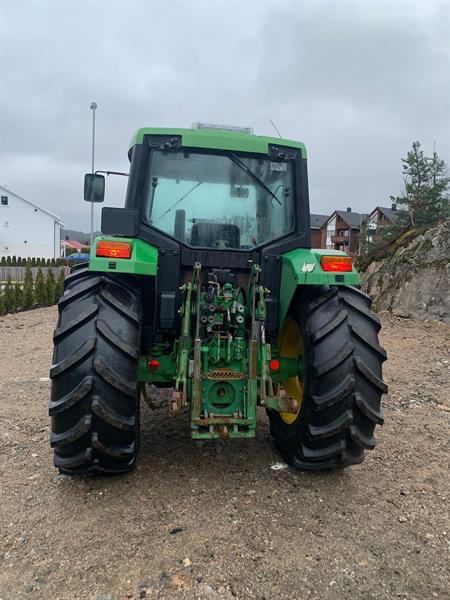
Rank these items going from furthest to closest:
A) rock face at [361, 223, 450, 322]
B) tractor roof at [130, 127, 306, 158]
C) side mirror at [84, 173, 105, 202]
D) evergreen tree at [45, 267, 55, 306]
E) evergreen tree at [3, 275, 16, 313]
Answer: evergreen tree at [45, 267, 55, 306] < evergreen tree at [3, 275, 16, 313] < rock face at [361, 223, 450, 322] < side mirror at [84, 173, 105, 202] < tractor roof at [130, 127, 306, 158]

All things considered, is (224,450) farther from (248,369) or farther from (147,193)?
(147,193)

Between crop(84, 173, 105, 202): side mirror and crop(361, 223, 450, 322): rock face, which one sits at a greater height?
crop(84, 173, 105, 202): side mirror

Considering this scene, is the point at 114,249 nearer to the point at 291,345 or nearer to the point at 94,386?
the point at 94,386

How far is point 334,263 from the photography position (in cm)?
339

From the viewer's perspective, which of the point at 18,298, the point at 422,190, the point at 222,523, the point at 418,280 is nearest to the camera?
the point at 222,523

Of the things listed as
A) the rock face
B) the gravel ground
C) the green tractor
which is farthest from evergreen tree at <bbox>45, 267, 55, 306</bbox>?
the green tractor

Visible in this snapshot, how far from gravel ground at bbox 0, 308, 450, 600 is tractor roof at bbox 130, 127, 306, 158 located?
2.29 m

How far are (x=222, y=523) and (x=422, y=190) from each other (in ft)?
97.1

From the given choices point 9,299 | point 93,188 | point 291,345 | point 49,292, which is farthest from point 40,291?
point 291,345

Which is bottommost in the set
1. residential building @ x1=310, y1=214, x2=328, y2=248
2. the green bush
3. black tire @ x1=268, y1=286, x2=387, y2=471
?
the green bush

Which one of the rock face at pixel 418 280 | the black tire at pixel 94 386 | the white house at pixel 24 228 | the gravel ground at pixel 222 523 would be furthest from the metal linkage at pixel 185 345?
the white house at pixel 24 228

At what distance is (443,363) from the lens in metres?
7.16

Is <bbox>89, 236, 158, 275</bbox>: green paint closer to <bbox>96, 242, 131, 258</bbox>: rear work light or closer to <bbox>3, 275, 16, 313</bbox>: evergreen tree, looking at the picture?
<bbox>96, 242, 131, 258</bbox>: rear work light

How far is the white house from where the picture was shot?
47688mm
